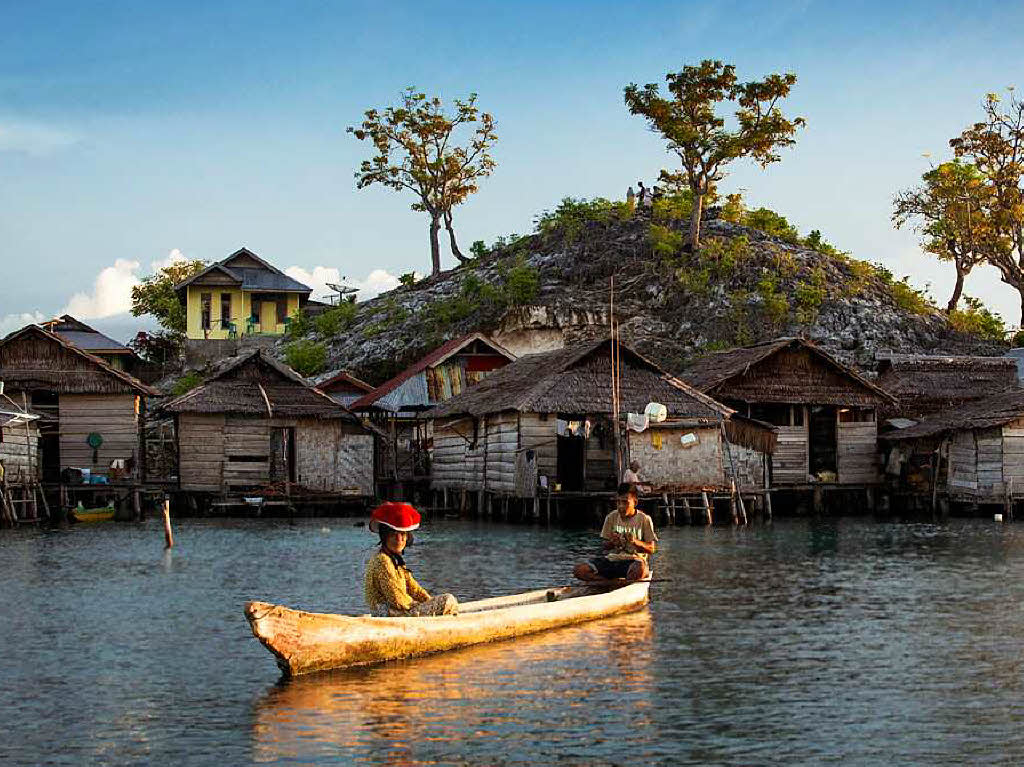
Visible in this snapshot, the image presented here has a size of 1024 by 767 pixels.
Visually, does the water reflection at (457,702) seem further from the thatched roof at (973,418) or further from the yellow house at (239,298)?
the yellow house at (239,298)

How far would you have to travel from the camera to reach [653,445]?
36312 mm

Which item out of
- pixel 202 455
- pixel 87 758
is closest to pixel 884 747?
pixel 87 758

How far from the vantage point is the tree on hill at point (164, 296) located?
7056 centimetres

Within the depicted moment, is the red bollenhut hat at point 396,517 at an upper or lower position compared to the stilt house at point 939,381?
lower

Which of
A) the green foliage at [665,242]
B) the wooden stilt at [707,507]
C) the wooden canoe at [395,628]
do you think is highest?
the green foliage at [665,242]

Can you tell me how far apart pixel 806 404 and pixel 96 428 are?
22702 millimetres

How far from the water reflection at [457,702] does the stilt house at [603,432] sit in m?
20.1

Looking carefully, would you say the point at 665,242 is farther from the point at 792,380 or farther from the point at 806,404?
the point at 806,404

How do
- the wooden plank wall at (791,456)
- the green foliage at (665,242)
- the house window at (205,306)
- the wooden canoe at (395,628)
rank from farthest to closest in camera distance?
the house window at (205,306) < the green foliage at (665,242) < the wooden plank wall at (791,456) < the wooden canoe at (395,628)

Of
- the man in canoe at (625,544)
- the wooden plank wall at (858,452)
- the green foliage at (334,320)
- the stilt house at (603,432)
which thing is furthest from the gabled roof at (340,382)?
the man in canoe at (625,544)

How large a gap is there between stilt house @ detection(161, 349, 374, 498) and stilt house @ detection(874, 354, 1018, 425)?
18442 mm

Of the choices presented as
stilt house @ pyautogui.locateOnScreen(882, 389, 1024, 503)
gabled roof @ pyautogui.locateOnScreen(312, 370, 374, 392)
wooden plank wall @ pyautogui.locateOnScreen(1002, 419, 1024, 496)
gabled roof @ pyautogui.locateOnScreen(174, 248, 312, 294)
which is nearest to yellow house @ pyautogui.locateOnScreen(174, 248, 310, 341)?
gabled roof @ pyautogui.locateOnScreen(174, 248, 312, 294)

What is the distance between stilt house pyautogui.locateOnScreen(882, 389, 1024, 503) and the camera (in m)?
37.7

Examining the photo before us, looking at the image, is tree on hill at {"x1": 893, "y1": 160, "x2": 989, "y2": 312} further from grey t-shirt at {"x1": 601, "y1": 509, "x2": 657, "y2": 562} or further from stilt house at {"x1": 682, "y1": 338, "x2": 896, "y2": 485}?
grey t-shirt at {"x1": 601, "y1": 509, "x2": 657, "y2": 562}
